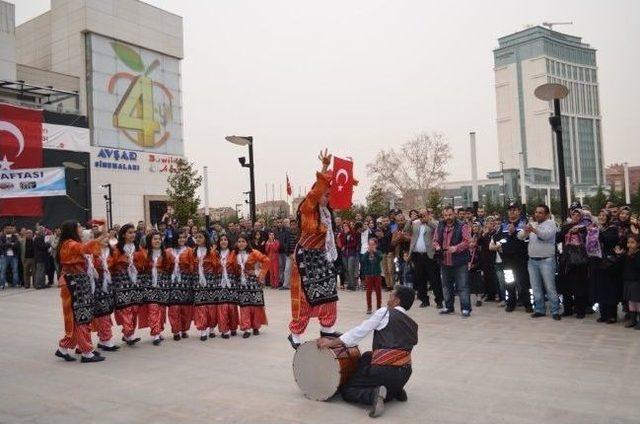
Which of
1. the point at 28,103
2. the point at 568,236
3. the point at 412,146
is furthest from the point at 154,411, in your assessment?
the point at 412,146

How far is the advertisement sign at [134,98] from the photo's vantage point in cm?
3578

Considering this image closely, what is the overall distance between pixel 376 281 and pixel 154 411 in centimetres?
576

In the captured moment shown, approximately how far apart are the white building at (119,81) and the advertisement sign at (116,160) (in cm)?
6

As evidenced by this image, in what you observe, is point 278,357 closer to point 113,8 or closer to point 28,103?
point 28,103

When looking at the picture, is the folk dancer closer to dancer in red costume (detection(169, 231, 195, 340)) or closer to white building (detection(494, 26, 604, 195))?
dancer in red costume (detection(169, 231, 195, 340))

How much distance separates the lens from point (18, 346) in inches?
316

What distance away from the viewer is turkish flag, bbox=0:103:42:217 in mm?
27134

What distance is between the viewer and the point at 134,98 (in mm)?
37781

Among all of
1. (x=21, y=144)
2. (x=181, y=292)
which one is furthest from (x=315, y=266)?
(x=21, y=144)

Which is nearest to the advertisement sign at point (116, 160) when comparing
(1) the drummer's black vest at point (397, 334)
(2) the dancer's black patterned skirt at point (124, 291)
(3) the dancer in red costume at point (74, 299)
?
(2) the dancer's black patterned skirt at point (124, 291)

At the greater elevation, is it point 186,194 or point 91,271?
point 186,194

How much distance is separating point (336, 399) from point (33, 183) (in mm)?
18037

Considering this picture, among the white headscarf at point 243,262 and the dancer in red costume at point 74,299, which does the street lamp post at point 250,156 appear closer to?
the white headscarf at point 243,262

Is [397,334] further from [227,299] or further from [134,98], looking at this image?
[134,98]
